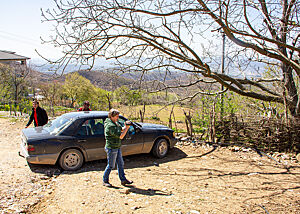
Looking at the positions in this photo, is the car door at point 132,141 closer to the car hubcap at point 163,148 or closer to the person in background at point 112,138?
the car hubcap at point 163,148

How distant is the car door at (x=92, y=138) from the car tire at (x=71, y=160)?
0.73ft

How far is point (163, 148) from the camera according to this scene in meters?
7.46

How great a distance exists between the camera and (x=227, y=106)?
30.9 feet

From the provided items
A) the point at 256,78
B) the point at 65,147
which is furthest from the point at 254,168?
the point at 65,147

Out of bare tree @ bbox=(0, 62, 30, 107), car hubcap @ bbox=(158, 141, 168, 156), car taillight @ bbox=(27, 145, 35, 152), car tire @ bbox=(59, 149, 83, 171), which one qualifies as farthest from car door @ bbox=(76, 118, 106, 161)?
bare tree @ bbox=(0, 62, 30, 107)

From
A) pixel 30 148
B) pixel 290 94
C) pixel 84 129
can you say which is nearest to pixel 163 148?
pixel 84 129

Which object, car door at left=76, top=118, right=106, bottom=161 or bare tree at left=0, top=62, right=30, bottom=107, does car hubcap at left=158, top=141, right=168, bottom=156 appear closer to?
car door at left=76, top=118, right=106, bottom=161

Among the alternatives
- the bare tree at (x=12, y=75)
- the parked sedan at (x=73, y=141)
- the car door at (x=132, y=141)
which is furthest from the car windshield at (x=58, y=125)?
the bare tree at (x=12, y=75)

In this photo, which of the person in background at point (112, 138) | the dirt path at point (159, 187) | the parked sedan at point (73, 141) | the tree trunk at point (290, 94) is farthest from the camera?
the tree trunk at point (290, 94)

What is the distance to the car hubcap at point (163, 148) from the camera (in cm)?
737

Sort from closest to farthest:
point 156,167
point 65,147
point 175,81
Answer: point 65,147 < point 156,167 < point 175,81

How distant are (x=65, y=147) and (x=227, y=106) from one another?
6487mm

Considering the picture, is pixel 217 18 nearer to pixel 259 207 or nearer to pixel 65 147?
pixel 259 207

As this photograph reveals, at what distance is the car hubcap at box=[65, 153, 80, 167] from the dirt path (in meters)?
0.28
